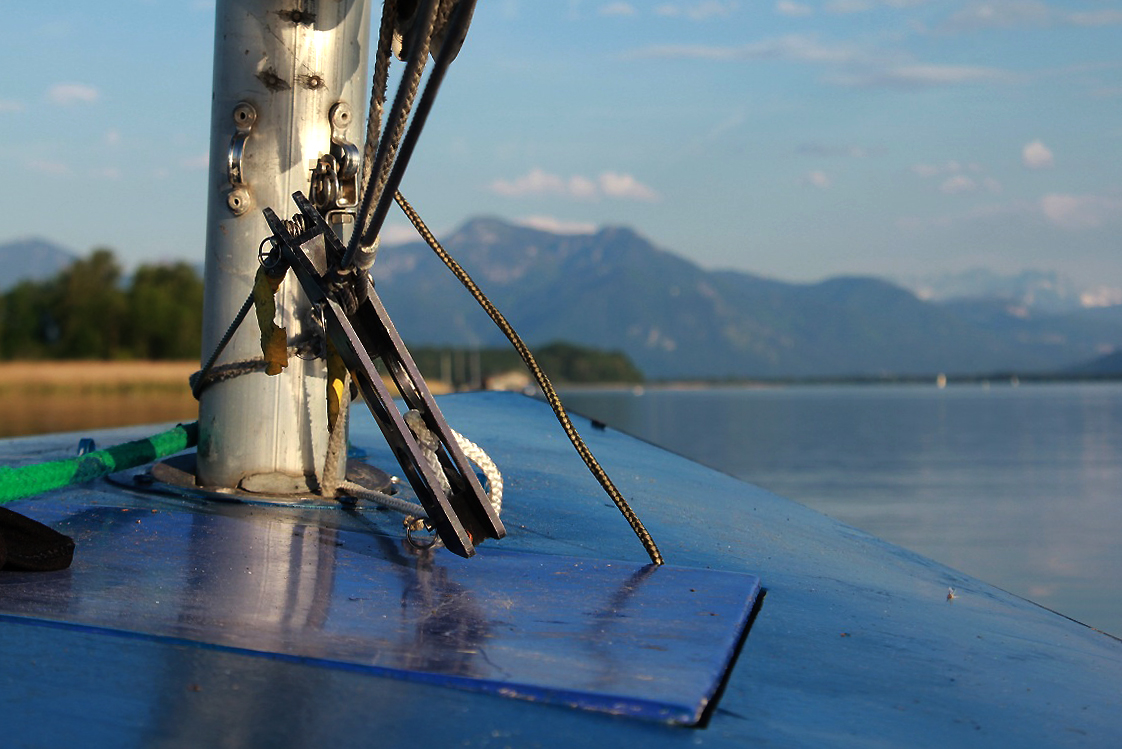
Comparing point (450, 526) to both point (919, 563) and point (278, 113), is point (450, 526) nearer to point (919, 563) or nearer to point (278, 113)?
point (278, 113)

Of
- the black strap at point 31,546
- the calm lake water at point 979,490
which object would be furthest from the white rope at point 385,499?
the calm lake water at point 979,490

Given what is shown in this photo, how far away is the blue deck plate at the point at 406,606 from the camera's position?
1.91 metres

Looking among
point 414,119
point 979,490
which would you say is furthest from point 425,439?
point 979,490

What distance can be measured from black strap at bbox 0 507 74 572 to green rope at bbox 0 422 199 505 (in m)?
0.60

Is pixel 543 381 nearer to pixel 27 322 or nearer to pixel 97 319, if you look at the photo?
pixel 97 319

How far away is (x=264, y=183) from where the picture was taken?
131 inches

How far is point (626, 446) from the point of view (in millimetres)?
6125

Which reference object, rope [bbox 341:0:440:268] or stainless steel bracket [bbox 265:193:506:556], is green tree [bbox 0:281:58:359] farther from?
rope [bbox 341:0:440:268]

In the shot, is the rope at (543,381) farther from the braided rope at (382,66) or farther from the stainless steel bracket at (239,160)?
the stainless steel bracket at (239,160)

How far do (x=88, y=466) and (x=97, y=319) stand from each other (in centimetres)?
7260

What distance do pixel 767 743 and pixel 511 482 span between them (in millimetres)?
2469

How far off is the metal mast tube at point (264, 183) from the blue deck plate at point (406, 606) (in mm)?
346

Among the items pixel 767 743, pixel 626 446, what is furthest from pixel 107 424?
pixel 767 743

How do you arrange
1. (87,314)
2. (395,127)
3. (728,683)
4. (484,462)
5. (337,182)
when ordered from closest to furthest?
(728,683)
(395,127)
(484,462)
(337,182)
(87,314)
